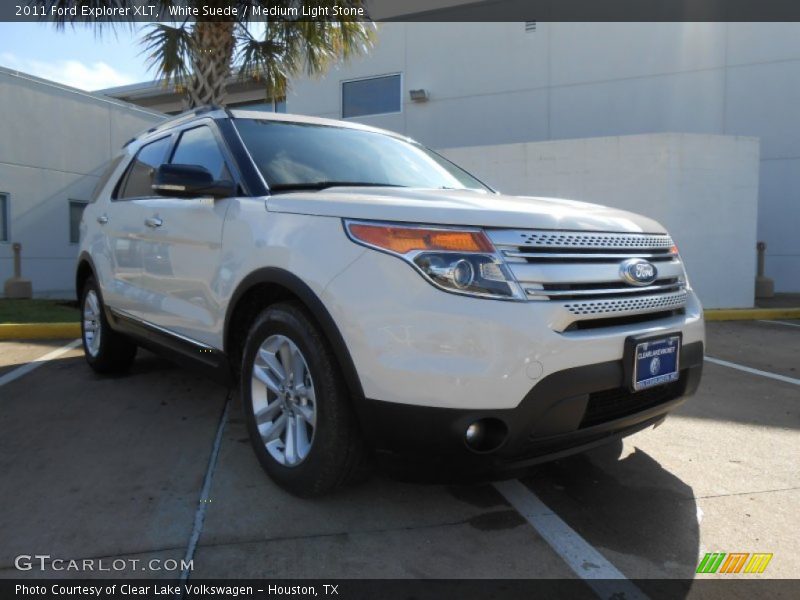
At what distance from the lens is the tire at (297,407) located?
252 centimetres

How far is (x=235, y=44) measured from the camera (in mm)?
9117

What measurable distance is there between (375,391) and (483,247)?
2.20ft

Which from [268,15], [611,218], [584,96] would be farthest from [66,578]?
[584,96]

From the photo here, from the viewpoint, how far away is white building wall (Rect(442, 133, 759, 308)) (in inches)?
368

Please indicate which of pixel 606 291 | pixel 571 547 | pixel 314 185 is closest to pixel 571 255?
pixel 606 291

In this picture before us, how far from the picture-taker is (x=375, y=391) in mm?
2342

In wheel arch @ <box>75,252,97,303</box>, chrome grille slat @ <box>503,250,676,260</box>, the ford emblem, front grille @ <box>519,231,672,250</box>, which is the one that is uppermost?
front grille @ <box>519,231,672,250</box>

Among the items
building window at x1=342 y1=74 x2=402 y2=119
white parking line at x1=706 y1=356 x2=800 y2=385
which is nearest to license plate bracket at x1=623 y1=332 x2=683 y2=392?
white parking line at x1=706 y1=356 x2=800 y2=385

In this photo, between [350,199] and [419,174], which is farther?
[419,174]

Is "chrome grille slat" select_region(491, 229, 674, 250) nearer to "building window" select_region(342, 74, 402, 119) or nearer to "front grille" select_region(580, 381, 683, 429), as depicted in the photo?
"front grille" select_region(580, 381, 683, 429)

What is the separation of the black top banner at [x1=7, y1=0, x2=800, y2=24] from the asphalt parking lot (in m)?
6.44

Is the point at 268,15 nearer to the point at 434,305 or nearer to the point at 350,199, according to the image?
the point at 350,199

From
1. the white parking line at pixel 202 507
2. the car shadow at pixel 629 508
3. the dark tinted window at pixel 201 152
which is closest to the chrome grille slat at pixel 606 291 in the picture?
the car shadow at pixel 629 508

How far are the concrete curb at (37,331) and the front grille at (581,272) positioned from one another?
6.59m
